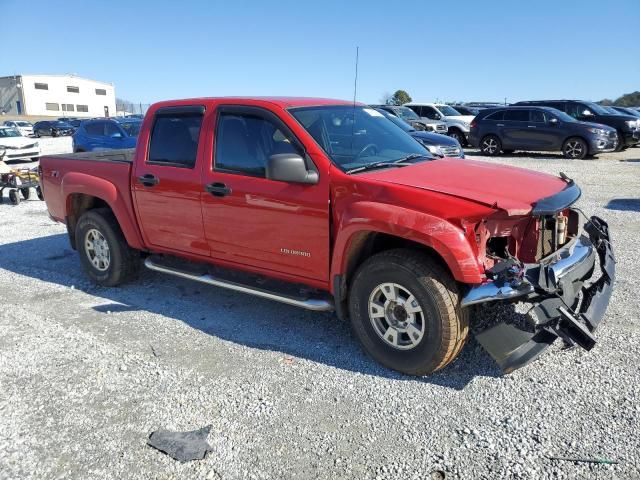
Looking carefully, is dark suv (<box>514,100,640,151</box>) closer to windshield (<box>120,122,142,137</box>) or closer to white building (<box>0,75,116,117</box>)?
windshield (<box>120,122,142,137</box>)

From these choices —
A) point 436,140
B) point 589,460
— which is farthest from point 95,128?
point 589,460

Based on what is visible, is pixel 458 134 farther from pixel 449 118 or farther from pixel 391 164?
pixel 391 164

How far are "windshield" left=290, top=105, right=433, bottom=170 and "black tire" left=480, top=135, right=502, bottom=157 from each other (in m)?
14.5

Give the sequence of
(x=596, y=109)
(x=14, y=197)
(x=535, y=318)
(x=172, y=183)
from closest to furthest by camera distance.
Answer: (x=535, y=318)
(x=172, y=183)
(x=14, y=197)
(x=596, y=109)

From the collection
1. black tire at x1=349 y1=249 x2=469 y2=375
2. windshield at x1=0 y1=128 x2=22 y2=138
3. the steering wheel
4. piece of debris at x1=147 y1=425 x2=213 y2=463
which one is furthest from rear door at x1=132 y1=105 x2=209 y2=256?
windshield at x1=0 y1=128 x2=22 y2=138

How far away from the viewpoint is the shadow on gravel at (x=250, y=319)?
3834mm

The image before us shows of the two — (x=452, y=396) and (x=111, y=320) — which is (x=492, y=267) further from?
(x=111, y=320)

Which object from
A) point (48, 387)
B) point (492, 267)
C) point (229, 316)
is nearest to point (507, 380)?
point (492, 267)

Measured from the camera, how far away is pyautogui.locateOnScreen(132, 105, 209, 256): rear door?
4.65 m

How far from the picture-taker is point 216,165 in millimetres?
4480

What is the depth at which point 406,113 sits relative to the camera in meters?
20.5

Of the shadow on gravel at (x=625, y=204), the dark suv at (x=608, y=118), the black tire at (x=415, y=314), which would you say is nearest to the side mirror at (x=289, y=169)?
the black tire at (x=415, y=314)

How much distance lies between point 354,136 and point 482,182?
3.69 feet

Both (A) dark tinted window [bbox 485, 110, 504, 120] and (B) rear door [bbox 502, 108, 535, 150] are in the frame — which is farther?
(A) dark tinted window [bbox 485, 110, 504, 120]
